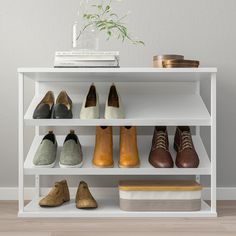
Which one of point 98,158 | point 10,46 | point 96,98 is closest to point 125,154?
point 98,158

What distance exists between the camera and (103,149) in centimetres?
213

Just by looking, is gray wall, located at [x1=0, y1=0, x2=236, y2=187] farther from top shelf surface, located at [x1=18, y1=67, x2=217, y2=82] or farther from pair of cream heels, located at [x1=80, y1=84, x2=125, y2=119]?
pair of cream heels, located at [x1=80, y1=84, x2=125, y2=119]

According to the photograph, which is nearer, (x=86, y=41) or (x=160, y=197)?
(x=160, y=197)

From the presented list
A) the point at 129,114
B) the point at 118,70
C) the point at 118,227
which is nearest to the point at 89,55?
the point at 118,70

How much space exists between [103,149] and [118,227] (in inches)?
14.9

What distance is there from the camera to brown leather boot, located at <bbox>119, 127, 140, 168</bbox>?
2080mm

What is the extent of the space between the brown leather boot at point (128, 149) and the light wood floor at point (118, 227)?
236 millimetres

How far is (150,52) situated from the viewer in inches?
97.0

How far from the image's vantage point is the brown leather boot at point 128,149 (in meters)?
2.08

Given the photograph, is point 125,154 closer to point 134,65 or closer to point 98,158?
point 98,158

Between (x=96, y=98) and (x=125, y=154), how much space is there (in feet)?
0.91

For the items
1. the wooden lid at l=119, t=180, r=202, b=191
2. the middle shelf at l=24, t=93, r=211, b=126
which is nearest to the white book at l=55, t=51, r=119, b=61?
the middle shelf at l=24, t=93, r=211, b=126

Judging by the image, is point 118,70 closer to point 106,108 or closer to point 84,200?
point 106,108

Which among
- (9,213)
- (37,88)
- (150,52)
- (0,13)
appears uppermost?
(0,13)
